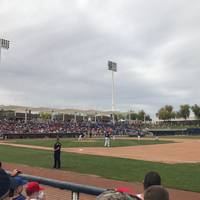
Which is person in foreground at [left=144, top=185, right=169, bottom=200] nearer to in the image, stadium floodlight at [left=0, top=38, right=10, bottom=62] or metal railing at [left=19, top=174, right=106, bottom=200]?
metal railing at [left=19, top=174, right=106, bottom=200]

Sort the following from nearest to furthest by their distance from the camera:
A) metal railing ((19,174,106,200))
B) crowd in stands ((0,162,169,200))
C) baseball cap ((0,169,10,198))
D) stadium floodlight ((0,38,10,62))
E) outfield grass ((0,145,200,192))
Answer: crowd in stands ((0,162,169,200))
baseball cap ((0,169,10,198))
metal railing ((19,174,106,200))
outfield grass ((0,145,200,192))
stadium floodlight ((0,38,10,62))

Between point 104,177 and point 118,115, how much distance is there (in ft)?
522

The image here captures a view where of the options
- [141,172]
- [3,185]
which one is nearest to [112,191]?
[3,185]

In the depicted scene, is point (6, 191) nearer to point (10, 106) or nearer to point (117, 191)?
point (117, 191)

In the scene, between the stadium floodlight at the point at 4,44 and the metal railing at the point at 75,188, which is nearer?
the metal railing at the point at 75,188

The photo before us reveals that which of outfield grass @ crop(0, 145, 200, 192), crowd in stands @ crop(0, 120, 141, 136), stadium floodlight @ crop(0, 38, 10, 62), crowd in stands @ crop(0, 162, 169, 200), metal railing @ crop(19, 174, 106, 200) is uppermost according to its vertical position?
stadium floodlight @ crop(0, 38, 10, 62)

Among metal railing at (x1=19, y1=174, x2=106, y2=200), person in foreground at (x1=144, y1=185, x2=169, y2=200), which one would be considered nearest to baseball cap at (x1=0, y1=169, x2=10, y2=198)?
person in foreground at (x1=144, y1=185, x2=169, y2=200)

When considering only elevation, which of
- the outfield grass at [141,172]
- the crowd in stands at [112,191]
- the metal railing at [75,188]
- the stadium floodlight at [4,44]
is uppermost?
the stadium floodlight at [4,44]

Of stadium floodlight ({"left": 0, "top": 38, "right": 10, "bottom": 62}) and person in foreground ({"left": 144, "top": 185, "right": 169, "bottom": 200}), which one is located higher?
stadium floodlight ({"left": 0, "top": 38, "right": 10, "bottom": 62})

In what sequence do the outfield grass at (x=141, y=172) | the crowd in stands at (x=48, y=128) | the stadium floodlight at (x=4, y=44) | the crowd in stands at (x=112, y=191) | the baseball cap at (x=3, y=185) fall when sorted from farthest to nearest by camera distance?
the crowd in stands at (x=48, y=128) < the stadium floodlight at (x=4, y=44) < the outfield grass at (x=141, y=172) < the baseball cap at (x=3, y=185) < the crowd in stands at (x=112, y=191)

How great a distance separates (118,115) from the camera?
179m

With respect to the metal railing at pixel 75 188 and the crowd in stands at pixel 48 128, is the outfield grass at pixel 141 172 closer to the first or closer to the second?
the metal railing at pixel 75 188

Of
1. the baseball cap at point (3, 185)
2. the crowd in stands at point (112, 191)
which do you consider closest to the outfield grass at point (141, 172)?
the crowd in stands at point (112, 191)

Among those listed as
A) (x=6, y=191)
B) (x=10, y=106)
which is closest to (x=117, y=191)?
(x=6, y=191)
